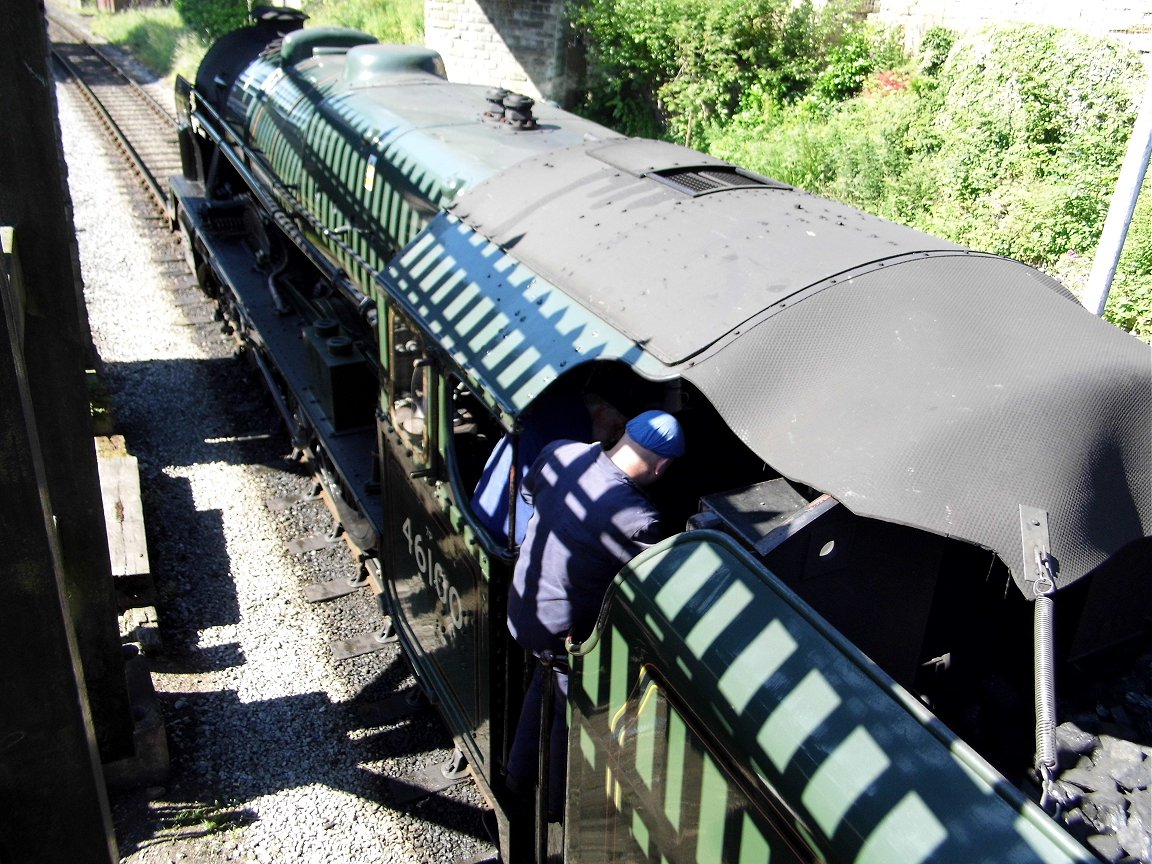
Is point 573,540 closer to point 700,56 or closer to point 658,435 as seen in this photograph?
point 658,435

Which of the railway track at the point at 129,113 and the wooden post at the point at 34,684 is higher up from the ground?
the wooden post at the point at 34,684

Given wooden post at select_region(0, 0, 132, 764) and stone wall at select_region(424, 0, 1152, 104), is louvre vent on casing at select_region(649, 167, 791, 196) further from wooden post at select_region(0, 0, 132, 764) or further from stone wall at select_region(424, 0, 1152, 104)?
stone wall at select_region(424, 0, 1152, 104)

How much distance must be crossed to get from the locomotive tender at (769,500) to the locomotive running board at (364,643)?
0.34 metres

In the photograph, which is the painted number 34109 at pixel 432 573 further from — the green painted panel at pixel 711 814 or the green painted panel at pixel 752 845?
the green painted panel at pixel 752 845

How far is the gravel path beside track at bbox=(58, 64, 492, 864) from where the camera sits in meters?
4.09

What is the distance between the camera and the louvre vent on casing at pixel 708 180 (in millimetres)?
4059

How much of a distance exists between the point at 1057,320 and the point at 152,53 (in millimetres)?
23684

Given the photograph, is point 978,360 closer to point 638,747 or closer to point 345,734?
point 638,747

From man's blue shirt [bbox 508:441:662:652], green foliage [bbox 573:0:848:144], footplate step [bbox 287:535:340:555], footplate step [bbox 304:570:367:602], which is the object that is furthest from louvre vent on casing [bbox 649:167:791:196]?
green foliage [bbox 573:0:848:144]

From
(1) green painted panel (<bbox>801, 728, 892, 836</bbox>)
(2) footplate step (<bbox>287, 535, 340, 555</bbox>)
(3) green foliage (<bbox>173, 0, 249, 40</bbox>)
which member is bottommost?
(2) footplate step (<bbox>287, 535, 340, 555</bbox>)

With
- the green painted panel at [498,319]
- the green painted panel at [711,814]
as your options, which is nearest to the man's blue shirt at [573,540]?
the green painted panel at [498,319]

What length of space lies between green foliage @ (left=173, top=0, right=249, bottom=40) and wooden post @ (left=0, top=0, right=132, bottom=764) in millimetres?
22274

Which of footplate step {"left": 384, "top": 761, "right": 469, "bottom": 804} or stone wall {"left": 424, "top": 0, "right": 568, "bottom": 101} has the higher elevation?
stone wall {"left": 424, "top": 0, "right": 568, "bottom": 101}

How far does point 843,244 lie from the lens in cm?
339
